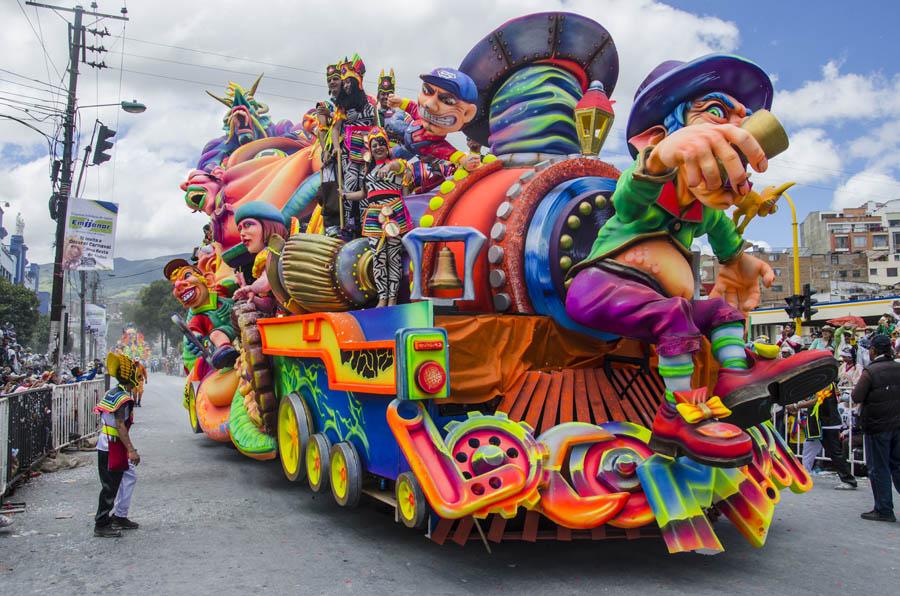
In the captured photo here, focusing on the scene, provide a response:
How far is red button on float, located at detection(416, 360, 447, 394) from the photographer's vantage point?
4.16 meters

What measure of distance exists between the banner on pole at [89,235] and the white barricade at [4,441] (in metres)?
8.27

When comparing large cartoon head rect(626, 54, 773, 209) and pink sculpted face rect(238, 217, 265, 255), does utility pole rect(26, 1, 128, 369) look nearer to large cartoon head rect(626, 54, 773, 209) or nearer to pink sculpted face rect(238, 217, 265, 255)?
pink sculpted face rect(238, 217, 265, 255)

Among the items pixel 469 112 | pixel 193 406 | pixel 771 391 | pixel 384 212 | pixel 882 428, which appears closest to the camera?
pixel 771 391

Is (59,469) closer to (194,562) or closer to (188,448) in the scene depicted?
(188,448)

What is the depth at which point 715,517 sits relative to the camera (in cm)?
520

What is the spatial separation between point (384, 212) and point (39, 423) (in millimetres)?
5985

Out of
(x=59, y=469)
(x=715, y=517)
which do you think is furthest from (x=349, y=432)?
(x=59, y=469)

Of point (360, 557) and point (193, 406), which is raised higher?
point (193, 406)

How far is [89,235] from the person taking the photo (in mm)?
14812

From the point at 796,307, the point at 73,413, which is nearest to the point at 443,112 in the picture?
the point at 73,413

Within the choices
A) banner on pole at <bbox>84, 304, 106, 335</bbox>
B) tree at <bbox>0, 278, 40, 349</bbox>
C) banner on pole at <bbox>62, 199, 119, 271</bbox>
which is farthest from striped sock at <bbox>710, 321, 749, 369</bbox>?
tree at <bbox>0, 278, 40, 349</bbox>

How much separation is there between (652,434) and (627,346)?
3.63 ft

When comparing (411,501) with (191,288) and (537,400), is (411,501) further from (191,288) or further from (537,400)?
(191,288)

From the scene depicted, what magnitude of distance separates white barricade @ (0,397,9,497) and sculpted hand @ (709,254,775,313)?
638 cm
